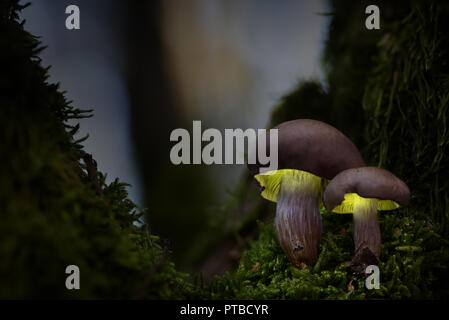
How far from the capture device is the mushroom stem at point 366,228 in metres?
1.59

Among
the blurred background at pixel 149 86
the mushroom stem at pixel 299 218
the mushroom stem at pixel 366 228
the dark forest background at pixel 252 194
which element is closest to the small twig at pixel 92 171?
the dark forest background at pixel 252 194

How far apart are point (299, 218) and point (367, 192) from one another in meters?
0.44

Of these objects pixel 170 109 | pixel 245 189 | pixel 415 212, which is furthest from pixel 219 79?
pixel 415 212

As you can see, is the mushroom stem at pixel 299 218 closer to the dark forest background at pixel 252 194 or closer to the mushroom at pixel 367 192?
the dark forest background at pixel 252 194

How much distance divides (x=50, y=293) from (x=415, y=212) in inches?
79.0

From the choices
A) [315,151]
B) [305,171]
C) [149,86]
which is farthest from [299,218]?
[149,86]

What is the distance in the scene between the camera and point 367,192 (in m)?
1.46

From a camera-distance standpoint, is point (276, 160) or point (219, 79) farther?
point (219, 79)

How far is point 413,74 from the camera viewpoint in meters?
2.24

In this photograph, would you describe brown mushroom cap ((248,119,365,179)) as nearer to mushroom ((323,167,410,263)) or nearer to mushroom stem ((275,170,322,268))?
mushroom ((323,167,410,263))

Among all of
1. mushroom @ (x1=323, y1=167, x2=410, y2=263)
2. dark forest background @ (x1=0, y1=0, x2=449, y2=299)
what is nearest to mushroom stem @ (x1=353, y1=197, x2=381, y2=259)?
mushroom @ (x1=323, y1=167, x2=410, y2=263)

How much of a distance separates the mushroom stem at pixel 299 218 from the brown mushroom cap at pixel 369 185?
306 mm

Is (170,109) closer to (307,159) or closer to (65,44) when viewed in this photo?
(65,44)

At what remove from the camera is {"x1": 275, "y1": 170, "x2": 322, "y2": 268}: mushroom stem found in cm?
171
